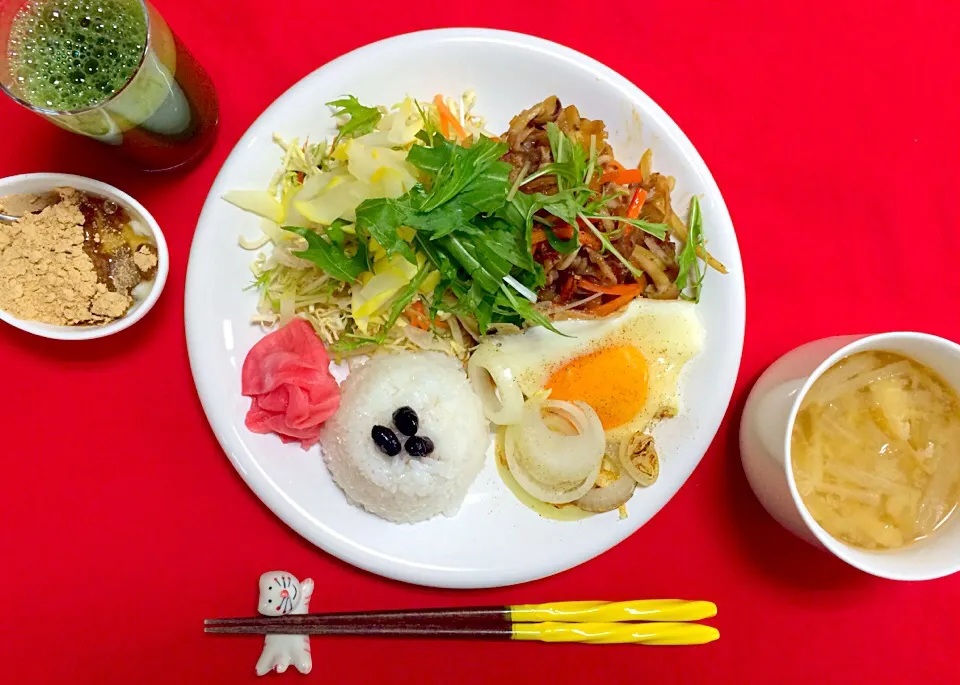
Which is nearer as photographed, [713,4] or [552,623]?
[552,623]

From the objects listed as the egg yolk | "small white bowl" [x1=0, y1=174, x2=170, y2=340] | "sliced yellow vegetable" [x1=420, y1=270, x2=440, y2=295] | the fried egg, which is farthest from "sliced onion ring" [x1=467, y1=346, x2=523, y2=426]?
"small white bowl" [x1=0, y1=174, x2=170, y2=340]

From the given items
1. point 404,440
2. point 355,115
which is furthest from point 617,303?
point 355,115

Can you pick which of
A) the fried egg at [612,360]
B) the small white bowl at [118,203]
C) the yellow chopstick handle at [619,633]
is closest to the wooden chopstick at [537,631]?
the yellow chopstick handle at [619,633]

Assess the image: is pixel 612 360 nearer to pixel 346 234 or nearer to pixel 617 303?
pixel 617 303

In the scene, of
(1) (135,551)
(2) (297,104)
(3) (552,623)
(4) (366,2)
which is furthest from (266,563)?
(4) (366,2)

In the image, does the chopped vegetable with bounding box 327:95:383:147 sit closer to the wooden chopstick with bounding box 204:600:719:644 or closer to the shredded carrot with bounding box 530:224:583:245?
the shredded carrot with bounding box 530:224:583:245

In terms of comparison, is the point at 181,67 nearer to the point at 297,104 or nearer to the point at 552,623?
the point at 297,104
